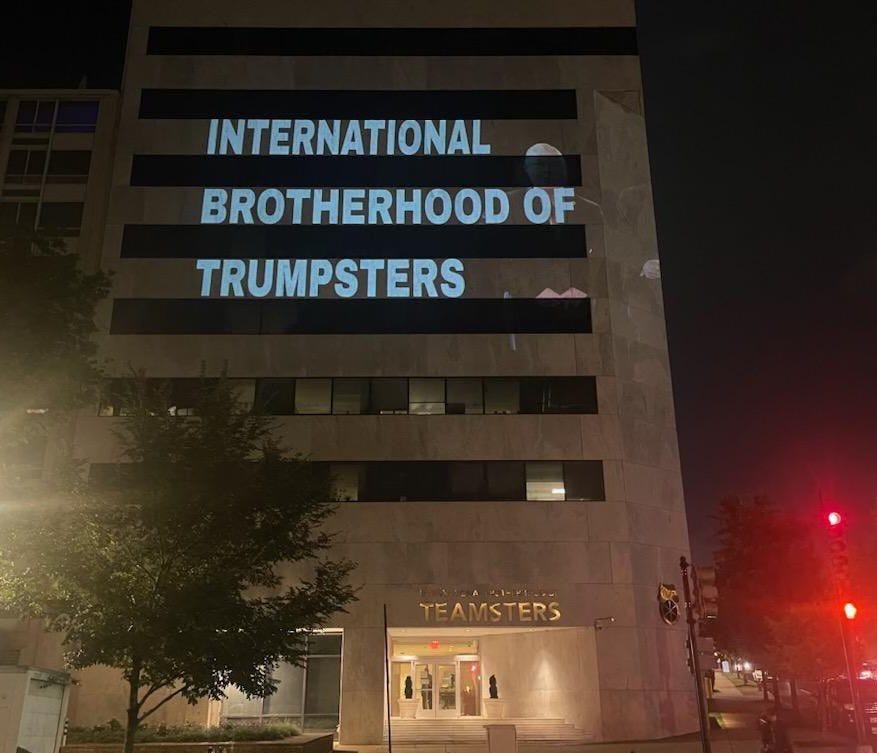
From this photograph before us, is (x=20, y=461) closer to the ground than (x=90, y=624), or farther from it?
farther from it

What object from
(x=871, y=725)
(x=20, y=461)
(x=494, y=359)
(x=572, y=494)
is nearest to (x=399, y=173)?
(x=494, y=359)

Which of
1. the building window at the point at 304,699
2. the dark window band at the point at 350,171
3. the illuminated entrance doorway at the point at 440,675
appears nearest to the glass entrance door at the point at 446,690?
the illuminated entrance doorway at the point at 440,675

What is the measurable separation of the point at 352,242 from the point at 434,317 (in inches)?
209

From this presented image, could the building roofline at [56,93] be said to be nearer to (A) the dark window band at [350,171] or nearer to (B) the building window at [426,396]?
(A) the dark window band at [350,171]

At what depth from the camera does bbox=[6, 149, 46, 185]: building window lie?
132 ft

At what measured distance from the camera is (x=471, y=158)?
3978 centimetres

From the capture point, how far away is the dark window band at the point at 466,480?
34.9 metres

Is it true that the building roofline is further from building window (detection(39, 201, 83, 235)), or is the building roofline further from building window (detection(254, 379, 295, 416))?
building window (detection(254, 379, 295, 416))

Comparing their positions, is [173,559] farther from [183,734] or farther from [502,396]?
[502,396]

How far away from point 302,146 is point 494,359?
1422cm

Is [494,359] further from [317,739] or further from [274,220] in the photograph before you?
[317,739]

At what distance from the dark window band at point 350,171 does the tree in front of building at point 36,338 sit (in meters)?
19.7

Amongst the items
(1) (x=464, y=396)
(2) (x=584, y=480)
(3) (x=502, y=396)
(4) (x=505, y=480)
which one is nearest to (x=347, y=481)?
(1) (x=464, y=396)

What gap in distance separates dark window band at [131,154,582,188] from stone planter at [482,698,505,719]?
925 inches
